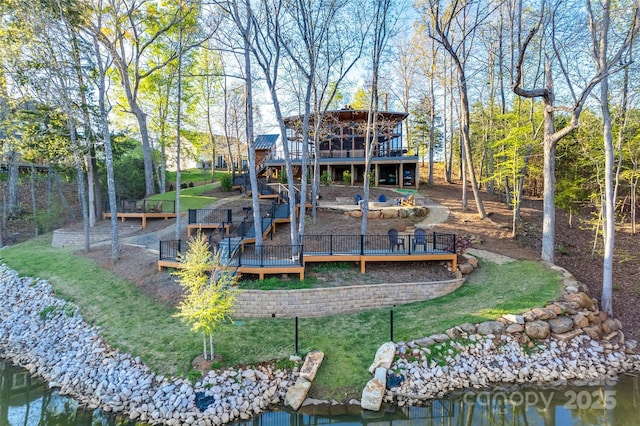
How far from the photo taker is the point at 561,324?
8.22m

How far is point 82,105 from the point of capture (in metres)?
15.9

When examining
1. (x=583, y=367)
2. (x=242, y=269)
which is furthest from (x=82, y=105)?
(x=583, y=367)

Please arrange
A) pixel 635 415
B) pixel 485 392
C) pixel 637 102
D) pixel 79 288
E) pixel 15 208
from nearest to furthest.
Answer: pixel 635 415
pixel 485 392
pixel 79 288
pixel 637 102
pixel 15 208

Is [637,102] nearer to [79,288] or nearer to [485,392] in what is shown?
[485,392]

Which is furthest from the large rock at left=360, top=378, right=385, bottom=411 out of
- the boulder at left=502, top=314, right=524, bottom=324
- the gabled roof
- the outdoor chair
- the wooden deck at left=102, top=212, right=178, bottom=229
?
the gabled roof

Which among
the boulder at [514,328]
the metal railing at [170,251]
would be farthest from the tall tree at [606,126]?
the metal railing at [170,251]

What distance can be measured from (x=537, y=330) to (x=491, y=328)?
1.12 meters

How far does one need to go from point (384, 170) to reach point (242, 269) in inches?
817

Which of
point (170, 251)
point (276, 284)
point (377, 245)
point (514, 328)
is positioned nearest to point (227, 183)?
point (170, 251)

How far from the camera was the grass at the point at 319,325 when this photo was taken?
7.33 m

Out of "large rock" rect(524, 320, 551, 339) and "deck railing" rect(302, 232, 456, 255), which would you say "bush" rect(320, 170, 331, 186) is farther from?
"large rock" rect(524, 320, 551, 339)

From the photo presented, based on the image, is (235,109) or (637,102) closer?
(637,102)

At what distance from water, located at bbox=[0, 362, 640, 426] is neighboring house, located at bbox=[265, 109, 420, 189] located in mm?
19114

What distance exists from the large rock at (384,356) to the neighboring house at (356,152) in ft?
61.8
